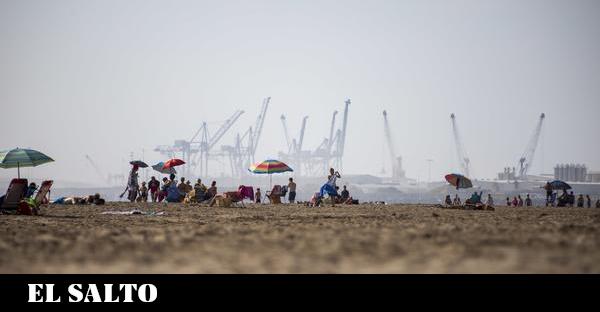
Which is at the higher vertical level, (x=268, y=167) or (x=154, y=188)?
(x=268, y=167)

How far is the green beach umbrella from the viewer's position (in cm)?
1923

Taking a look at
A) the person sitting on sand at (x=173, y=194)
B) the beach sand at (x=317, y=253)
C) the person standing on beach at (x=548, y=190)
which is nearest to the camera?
the beach sand at (x=317, y=253)

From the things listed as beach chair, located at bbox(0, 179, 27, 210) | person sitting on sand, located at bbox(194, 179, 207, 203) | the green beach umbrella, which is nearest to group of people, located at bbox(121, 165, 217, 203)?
person sitting on sand, located at bbox(194, 179, 207, 203)

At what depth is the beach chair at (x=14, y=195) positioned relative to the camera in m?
14.7

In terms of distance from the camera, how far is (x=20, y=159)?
19.4m

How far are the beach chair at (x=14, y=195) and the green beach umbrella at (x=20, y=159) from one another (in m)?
4.34

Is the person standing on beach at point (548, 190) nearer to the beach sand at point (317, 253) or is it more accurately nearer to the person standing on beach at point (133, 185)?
the person standing on beach at point (133, 185)

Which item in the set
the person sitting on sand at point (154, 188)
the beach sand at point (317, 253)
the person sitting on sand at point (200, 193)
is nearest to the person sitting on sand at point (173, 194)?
the person sitting on sand at point (154, 188)

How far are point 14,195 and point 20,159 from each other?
4921 millimetres

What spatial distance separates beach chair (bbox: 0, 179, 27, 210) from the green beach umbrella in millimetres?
4345

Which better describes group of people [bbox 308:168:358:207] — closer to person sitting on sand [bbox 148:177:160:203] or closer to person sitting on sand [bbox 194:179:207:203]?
person sitting on sand [bbox 194:179:207:203]

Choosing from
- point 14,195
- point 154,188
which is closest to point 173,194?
point 154,188

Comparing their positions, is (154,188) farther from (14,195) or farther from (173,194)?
(14,195)
